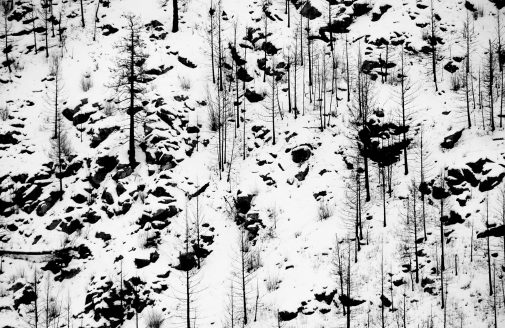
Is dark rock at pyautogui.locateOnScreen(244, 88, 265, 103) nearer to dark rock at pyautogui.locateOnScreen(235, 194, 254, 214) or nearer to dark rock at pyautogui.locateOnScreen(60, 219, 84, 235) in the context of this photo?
dark rock at pyautogui.locateOnScreen(235, 194, 254, 214)

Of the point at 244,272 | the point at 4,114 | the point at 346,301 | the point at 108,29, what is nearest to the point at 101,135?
the point at 4,114

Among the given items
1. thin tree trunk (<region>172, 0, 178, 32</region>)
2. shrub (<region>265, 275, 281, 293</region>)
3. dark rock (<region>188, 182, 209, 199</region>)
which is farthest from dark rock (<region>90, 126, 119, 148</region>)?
shrub (<region>265, 275, 281, 293</region>)

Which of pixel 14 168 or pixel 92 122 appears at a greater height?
pixel 92 122

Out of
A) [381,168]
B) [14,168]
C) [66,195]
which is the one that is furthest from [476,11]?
[14,168]

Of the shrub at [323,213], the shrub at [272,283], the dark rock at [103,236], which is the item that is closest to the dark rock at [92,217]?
the dark rock at [103,236]

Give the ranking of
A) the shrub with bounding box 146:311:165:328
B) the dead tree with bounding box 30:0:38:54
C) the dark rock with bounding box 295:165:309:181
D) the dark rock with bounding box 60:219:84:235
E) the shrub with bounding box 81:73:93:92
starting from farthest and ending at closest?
the dead tree with bounding box 30:0:38:54 < the shrub with bounding box 81:73:93:92 < the dark rock with bounding box 295:165:309:181 < the dark rock with bounding box 60:219:84:235 < the shrub with bounding box 146:311:165:328

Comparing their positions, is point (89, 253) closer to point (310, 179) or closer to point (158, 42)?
point (310, 179)
